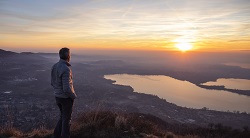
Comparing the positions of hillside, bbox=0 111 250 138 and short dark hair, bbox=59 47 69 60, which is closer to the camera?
short dark hair, bbox=59 47 69 60

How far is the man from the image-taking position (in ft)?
16.8

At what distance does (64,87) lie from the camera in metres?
5.09

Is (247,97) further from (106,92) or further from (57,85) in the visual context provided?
(57,85)

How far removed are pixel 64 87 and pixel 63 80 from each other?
6.2 inches

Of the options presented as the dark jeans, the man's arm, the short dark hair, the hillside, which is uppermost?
the short dark hair

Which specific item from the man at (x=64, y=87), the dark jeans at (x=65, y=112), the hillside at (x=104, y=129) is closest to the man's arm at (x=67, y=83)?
the man at (x=64, y=87)

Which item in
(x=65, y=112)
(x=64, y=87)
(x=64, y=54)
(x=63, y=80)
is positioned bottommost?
(x=65, y=112)

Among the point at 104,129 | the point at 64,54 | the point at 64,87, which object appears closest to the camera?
the point at 64,87

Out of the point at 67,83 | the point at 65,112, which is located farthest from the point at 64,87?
the point at 65,112

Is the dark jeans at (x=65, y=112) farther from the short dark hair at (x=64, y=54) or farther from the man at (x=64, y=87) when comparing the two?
the short dark hair at (x=64, y=54)

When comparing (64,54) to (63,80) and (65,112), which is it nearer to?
(63,80)

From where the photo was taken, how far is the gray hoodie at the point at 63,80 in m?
5.11

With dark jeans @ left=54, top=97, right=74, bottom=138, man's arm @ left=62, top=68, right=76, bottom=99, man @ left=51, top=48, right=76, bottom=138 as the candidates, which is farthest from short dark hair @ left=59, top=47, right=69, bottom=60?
dark jeans @ left=54, top=97, right=74, bottom=138

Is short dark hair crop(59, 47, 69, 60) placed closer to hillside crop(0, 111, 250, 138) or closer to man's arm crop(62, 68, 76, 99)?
man's arm crop(62, 68, 76, 99)
